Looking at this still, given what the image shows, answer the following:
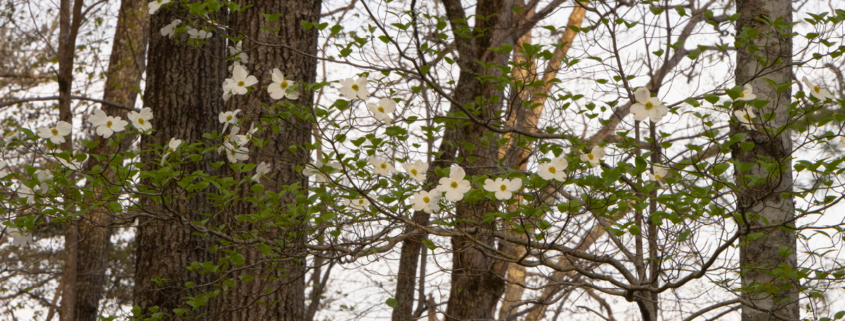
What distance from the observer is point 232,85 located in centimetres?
196

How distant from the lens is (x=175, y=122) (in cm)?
362

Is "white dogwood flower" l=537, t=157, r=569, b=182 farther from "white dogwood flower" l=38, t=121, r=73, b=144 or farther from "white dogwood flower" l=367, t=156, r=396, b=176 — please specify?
"white dogwood flower" l=38, t=121, r=73, b=144

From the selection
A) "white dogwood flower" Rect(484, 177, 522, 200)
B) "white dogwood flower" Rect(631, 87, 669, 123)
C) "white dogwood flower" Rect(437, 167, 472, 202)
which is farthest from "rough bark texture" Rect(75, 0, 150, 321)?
"white dogwood flower" Rect(631, 87, 669, 123)

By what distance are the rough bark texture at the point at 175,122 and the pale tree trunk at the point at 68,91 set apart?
0.88m

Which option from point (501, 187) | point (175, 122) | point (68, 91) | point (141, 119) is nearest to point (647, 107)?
point (501, 187)

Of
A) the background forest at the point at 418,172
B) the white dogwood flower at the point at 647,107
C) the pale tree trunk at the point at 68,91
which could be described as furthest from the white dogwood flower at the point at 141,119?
the pale tree trunk at the point at 68,91

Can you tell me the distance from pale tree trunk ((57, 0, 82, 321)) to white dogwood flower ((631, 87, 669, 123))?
3632 mm

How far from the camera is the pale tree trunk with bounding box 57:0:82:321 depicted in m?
4.28

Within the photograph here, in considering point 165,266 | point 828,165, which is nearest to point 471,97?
point 165,266

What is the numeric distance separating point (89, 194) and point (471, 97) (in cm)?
337

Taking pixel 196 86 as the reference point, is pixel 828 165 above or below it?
below

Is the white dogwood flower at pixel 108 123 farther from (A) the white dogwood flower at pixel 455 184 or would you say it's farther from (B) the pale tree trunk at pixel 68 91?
(B) the pale tree trunk at pixel 68 91

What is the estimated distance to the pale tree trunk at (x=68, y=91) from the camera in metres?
4.28

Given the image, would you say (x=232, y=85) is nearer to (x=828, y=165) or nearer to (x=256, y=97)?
(x=256, y=97)
